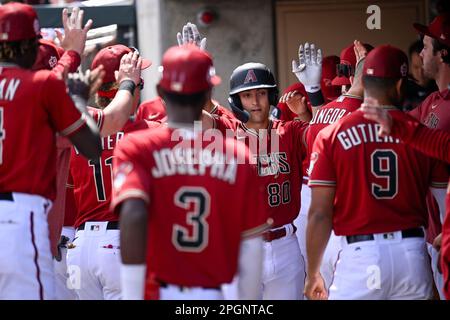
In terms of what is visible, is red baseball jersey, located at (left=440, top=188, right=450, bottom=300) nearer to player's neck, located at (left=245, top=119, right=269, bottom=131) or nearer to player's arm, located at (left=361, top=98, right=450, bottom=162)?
player's arm, located at (left=361, top=98, right=450, bottom=162)

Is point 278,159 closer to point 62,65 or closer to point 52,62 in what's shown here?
point 52,62

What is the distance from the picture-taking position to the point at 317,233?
17.9ft

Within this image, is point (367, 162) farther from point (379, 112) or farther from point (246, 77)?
point (246, 77)

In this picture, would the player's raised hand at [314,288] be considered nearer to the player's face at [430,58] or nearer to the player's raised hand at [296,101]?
the player's face at [430,58]

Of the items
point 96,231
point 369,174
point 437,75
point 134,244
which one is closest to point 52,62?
point 96,231

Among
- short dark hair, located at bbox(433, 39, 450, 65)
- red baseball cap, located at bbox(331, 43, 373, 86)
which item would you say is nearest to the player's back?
short dark hair, located at bbox(433, 39, 450, 65)

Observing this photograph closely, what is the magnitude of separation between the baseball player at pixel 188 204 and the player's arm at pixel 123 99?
122 centimetres

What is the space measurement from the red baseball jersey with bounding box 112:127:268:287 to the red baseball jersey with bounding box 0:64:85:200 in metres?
0.67

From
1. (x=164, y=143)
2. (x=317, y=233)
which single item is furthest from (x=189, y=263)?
(x=317, y=233)

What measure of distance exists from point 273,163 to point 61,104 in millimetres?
2222

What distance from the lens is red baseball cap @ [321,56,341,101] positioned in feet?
27.5

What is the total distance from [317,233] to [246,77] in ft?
5.94

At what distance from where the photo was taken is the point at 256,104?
22.5 ft

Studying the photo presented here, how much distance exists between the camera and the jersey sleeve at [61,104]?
15.9 feet
